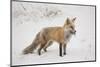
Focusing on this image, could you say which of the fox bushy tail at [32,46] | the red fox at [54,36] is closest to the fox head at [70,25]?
the red fox at [54,36]

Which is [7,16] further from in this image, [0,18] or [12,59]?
[12,59]

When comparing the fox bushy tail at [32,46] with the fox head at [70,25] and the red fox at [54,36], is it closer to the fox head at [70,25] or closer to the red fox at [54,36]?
the red fox at [54,36]

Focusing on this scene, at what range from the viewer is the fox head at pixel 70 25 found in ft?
8.20

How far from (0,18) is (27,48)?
0.46 metres

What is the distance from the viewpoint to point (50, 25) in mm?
2432

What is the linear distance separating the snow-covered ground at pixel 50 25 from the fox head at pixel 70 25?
0.05m

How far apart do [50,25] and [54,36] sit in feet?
0.48

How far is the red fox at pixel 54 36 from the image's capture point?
238 cm

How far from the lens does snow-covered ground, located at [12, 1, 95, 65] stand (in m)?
2.30

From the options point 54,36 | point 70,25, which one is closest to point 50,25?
point 54,36

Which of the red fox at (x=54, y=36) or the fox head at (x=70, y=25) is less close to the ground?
the fox head at (x=70, y=25)

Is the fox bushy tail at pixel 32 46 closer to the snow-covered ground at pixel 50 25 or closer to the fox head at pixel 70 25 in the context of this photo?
the snow-covered ground at pixel 50 25

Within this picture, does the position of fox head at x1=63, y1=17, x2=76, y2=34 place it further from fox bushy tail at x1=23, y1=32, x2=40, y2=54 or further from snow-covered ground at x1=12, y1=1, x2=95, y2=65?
fox bushy tail at x1=23, y1=32, x2=40, y2=54

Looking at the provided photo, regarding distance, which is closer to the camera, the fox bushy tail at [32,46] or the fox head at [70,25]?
the fox bushy tail at [32,46]
